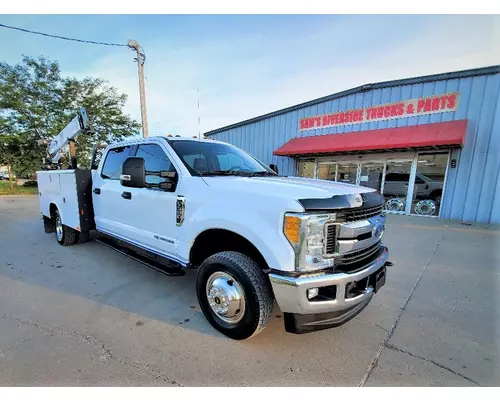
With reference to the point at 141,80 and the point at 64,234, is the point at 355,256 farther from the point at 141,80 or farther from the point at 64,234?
the point at 141,80

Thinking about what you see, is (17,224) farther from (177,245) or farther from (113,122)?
(113,122)

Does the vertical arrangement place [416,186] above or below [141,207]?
below

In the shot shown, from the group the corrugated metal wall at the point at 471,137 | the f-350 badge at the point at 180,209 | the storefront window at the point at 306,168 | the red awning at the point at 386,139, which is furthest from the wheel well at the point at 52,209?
the corrugated metal wall at the point at 471,137

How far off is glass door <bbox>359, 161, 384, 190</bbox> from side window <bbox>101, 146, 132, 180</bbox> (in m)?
9.78

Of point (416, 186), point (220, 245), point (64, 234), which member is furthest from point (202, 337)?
point (416, 186)

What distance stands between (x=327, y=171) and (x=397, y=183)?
3.02 metres

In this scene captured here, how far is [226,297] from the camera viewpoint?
226 centimetres

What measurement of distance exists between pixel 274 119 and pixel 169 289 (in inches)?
452

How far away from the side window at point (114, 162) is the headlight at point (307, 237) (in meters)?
2.76

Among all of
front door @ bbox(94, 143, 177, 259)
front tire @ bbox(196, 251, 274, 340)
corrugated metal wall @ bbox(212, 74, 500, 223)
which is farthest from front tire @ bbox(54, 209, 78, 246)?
corrugated metal wall @ bbox(212, 74, 500, 223)

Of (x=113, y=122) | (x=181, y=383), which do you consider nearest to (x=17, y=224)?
(x=181, y=383)

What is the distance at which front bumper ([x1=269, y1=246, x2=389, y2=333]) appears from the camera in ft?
→ 6.12

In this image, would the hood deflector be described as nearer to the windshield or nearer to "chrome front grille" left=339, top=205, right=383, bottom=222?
"chrome front grille" left=339, top=205, right=383, bottom=222

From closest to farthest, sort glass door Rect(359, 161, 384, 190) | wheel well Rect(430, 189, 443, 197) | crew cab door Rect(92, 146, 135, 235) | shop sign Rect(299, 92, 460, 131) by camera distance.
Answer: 1. crew cab door Rect(92, 146, 135, 235)
2. shop sign Rect(299, 92, 460, 131)
3. wheel well Rect(430, 189, 443, 197)
4. glass door Rect(359, 161, 384, 190)
